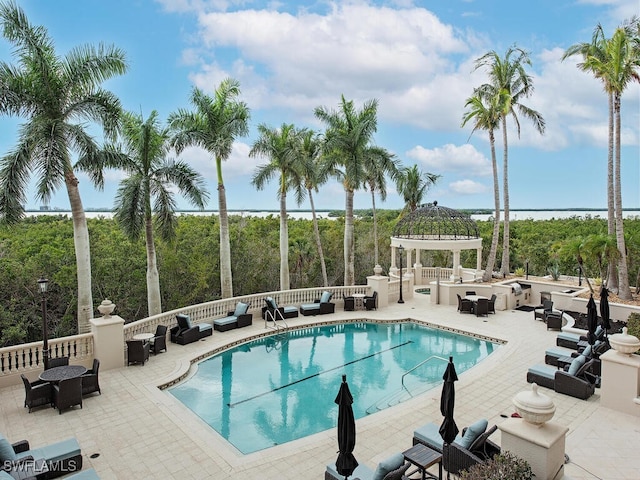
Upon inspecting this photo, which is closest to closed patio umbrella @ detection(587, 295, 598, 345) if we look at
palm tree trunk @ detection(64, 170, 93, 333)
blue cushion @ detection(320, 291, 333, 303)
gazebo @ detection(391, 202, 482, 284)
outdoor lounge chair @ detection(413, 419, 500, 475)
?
outdoor lounge chair @ detection(413, 419, 500, 475)

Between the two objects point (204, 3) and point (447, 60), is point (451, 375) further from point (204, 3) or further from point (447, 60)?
point (447, 60)

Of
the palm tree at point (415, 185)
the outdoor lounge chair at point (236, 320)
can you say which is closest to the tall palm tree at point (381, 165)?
the palm tree at point (415, 185)

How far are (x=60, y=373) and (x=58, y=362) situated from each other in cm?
122

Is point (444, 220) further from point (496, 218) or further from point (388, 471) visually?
point (388, 471)

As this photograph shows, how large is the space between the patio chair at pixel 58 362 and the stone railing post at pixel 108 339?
4.63ft

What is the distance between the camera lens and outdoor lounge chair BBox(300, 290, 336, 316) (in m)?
20.2

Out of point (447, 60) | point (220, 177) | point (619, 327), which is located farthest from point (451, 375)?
point (447, 60)

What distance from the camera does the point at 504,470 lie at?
549 centimetres

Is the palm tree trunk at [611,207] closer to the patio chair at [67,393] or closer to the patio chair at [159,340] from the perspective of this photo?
the patio chair at [159,340]

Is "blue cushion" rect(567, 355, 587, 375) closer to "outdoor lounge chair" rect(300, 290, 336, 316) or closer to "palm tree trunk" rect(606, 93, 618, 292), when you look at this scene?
"palm tree trunk" rect(606, 93, 618, 292)

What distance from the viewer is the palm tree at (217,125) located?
19969mm

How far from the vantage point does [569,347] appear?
47.9 ft

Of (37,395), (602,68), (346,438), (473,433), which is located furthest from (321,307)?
(602,68)

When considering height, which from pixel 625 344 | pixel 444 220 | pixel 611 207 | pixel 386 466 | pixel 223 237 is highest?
pixel 611 207
